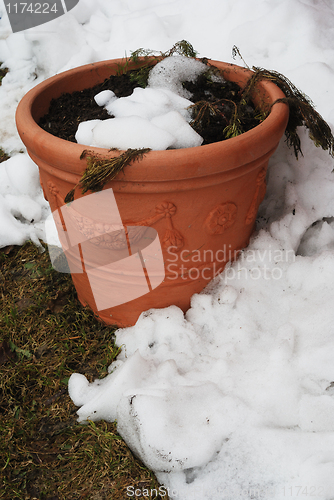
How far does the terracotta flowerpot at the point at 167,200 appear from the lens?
1.20 m

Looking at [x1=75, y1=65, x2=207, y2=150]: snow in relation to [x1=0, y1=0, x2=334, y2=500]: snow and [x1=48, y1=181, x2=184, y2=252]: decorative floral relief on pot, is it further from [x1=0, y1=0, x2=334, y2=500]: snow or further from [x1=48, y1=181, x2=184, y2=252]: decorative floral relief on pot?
[x1=48, y1=181, x2=184, y2=252]: decorative floral relief on pot

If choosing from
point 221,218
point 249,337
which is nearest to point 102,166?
point 221,218

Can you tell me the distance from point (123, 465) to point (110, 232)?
0.74 m

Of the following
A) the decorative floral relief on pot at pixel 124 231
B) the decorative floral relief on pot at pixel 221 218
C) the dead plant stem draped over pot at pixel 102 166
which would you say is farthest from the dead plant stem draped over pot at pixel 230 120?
the decorative floral relief on pot at pixel 221 218

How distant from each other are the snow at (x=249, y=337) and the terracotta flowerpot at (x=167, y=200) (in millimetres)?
123

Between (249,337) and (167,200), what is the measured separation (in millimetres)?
583

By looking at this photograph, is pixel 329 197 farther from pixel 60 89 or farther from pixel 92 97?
pixel 60 89

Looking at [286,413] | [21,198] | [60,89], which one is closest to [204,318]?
[286,413]

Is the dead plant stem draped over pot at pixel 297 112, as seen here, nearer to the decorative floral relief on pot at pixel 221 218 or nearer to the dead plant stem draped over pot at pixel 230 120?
the dead plant stem draped over pot at pixel 230 120

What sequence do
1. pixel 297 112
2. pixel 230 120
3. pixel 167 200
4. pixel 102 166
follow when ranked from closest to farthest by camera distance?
pixel 102 166 → pixel 167 200 → pixel 230 120 → pixel 297 112

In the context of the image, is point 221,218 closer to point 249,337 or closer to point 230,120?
point 230,120

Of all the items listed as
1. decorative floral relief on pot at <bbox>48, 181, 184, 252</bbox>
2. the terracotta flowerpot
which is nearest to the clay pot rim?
the terracotta flowerpot

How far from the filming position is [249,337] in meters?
1.44

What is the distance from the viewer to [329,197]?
173 centimetres
